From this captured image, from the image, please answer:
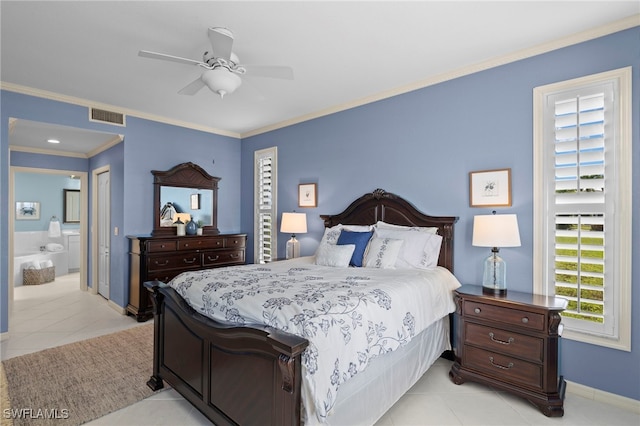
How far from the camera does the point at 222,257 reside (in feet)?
17.0

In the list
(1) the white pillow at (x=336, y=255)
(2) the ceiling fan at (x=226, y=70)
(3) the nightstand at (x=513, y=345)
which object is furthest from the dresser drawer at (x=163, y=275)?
(3) the nightstand at (x=513, y=345)

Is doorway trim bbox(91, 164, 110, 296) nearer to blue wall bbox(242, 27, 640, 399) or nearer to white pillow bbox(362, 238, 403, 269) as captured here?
blue wall bbox(242, 27, 640, 399)

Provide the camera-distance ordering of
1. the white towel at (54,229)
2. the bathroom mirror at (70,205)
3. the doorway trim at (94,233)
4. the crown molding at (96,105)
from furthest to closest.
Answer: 1. the bathroom mirror at (70,205)
2. the white towel at (54,229)
3. the doorway trim at (94,233)
4. the crown molding at (96,105)

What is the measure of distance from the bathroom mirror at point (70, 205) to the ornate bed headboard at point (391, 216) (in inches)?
298

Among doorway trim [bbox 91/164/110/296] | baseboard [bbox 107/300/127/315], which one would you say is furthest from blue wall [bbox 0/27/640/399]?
doorway trim [bbox 91/164/110/296]

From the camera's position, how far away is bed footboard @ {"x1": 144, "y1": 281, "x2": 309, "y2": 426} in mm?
1495

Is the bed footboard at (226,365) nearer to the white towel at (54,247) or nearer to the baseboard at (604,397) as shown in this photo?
the baseboard at (604,397)

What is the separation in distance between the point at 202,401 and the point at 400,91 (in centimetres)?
350

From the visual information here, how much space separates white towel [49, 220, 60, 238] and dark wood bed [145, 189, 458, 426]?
23.8ft

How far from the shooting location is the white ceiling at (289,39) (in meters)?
2.27

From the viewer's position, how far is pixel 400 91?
3650 mm

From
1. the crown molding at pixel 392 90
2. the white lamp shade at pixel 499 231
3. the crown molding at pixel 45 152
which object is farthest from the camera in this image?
the crown molding at pixel 45 152

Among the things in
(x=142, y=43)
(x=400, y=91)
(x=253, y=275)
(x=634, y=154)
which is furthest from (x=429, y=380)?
(x=142, y=43)

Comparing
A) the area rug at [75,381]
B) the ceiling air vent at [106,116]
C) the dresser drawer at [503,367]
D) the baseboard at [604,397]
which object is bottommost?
the area rug at [75,381]
